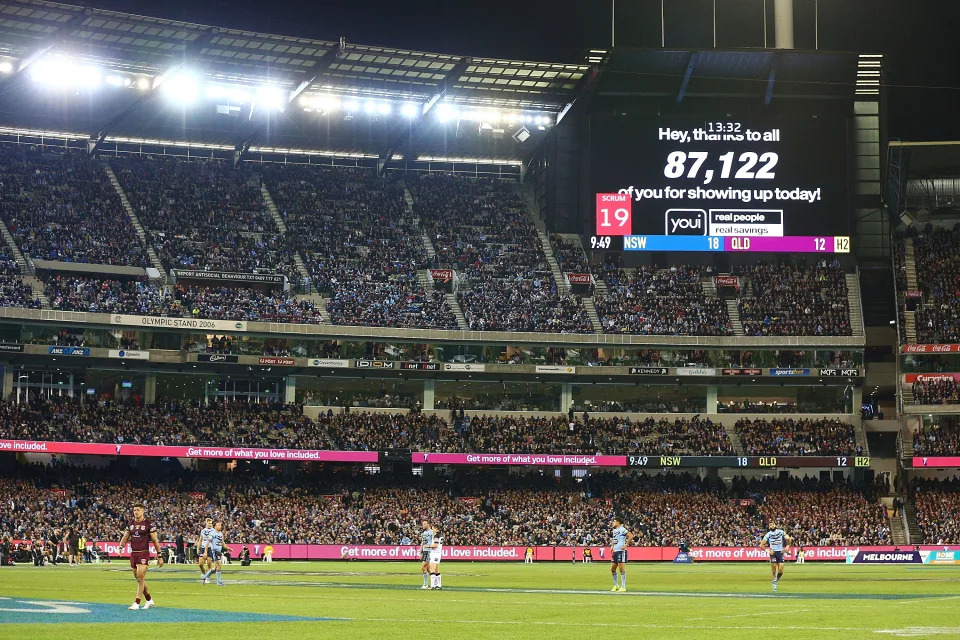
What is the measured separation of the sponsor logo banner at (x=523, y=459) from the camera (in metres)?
70.2

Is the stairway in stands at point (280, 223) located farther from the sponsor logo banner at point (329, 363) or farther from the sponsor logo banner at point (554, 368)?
the sponsor logo banner at point (554, 368)

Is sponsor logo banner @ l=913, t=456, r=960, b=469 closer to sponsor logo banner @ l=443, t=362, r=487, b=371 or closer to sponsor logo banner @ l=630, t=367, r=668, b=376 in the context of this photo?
sponsor logo banner @ l=630, t=367, r=668, b=376

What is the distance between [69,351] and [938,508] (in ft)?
170

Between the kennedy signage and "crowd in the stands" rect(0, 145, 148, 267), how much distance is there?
8.41ft

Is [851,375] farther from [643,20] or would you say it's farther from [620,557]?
[620,557]

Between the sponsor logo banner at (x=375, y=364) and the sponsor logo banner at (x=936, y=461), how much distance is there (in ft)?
108

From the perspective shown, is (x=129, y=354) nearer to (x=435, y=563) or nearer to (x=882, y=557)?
(x=435, y=563)

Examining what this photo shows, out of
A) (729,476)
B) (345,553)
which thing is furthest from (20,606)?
(729,476)

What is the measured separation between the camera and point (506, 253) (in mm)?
82375

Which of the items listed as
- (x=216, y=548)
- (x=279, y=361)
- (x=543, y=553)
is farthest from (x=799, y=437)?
(x=216, y=548)

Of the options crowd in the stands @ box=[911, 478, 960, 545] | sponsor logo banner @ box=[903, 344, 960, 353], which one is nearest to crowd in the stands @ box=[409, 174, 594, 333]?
sponsor logo banner @ box=[903, 344, 960, 353]

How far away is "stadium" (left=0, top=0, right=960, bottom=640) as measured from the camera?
217 feet

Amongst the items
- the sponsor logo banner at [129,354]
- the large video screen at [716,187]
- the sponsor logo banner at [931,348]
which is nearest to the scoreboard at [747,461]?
the sponsor logo banner at [931,348]

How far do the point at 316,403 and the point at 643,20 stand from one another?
3797 centimetres
